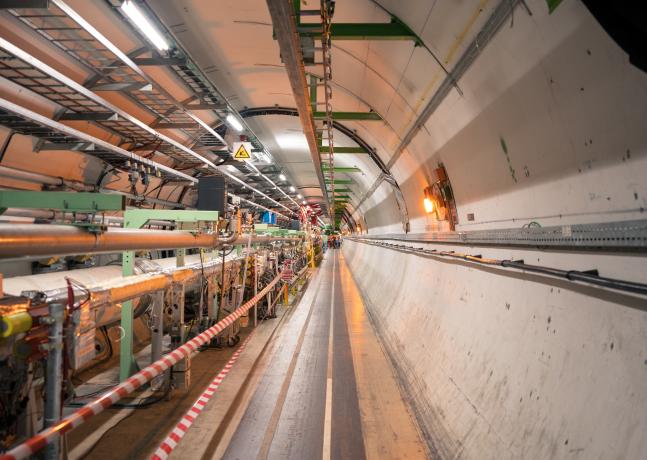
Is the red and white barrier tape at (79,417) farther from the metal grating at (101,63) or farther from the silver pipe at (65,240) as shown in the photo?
the metal grating at (101,63)

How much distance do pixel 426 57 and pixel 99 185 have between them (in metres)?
6.67

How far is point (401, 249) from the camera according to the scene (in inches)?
308

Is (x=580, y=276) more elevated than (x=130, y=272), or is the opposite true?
(x=580, y=276)

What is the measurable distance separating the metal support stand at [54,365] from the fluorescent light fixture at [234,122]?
520 cm

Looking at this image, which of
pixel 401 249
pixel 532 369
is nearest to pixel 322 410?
pixel 532 369

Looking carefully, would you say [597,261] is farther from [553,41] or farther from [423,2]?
[423,2]

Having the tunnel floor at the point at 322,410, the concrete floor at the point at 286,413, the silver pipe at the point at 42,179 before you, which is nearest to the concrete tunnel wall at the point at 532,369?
the tunnel floor at the point at 322,410

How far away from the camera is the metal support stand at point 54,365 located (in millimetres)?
1895

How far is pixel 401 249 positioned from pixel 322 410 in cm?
460

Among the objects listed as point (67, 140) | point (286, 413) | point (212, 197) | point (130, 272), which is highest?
point (67, 140)

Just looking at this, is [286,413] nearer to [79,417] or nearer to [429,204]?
[79,417]

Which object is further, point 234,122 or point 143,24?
point 234,122

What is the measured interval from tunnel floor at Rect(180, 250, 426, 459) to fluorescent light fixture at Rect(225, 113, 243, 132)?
14.2 feet

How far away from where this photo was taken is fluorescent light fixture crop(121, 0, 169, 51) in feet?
10.6
